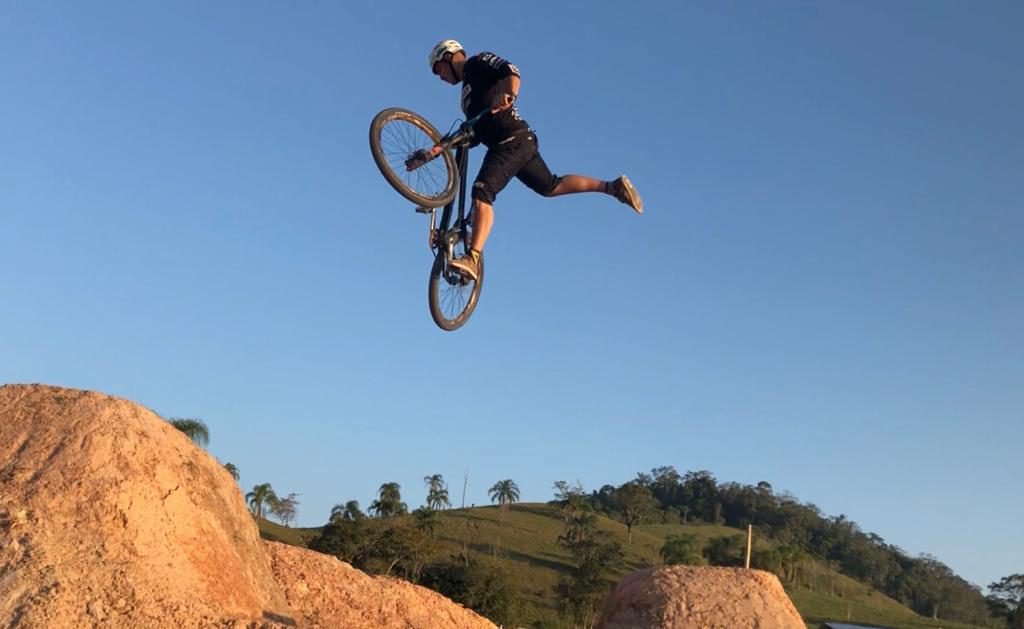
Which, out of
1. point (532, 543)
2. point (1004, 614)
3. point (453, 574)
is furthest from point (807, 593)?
point (453, 574)

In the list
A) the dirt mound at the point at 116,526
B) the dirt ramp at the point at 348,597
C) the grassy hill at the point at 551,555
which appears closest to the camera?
the dirt mound at the point at 116,526

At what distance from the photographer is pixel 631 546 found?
10100 cm

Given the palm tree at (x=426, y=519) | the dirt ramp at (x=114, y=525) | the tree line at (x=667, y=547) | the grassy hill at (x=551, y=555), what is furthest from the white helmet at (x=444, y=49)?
the palm tree at (x=426, y=519)

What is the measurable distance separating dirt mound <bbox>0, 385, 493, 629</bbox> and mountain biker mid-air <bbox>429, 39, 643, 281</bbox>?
3149 mm

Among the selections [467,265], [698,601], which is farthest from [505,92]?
[698,601]

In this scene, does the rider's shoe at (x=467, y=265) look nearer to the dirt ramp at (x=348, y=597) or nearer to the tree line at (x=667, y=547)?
the dirt ramp at (x=348, y=597)

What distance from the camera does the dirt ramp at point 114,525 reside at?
20.8 feet

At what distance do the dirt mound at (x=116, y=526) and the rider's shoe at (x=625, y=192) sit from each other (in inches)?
190

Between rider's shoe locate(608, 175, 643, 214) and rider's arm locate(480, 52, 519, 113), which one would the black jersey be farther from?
rider's shoe locate(608, 175, 643, 214)

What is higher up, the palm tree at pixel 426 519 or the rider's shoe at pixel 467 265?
the palm tree at pixel 426 519

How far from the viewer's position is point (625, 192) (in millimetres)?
9570

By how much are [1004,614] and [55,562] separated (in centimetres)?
10180

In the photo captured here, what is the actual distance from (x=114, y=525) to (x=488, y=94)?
4.77m

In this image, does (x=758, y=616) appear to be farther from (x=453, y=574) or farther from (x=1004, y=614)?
(x=1004, y=614)
